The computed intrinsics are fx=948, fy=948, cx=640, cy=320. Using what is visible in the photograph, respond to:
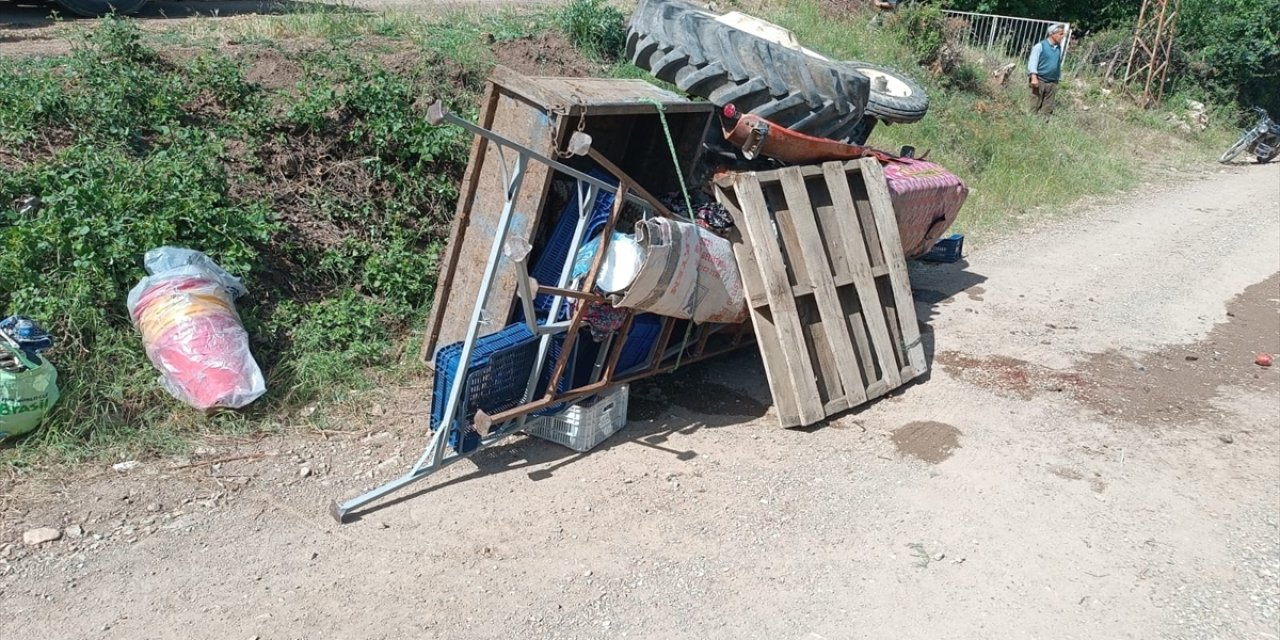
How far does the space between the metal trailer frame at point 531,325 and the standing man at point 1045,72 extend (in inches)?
465

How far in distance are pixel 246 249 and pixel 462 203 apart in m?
1.22

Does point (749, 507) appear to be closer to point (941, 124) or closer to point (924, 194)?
point (924, 194)

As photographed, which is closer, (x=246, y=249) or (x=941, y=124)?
(x=246, y=249)

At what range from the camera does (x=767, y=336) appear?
4.95m

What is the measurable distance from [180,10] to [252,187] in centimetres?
533

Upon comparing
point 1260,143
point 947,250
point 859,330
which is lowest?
point 1260,143

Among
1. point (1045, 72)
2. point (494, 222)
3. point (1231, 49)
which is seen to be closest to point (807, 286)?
point (494, 222)

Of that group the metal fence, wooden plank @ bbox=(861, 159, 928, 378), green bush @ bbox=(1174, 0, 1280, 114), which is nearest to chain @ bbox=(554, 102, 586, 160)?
wooden plank @ bbox=(861, 159, 928, 378)

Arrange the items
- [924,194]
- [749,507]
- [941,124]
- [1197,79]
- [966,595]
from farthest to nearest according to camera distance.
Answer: [1197,79] < [941,124] < [924,194] < [749,507] < [966,595]

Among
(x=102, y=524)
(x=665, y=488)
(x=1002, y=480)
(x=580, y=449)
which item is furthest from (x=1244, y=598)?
(x=102, y=524)

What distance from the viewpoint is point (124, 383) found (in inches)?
173

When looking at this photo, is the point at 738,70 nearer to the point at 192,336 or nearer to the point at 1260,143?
the point at 192,336

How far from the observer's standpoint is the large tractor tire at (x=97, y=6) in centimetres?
891

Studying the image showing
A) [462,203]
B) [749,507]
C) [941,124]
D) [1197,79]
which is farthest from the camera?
[1197,79]
